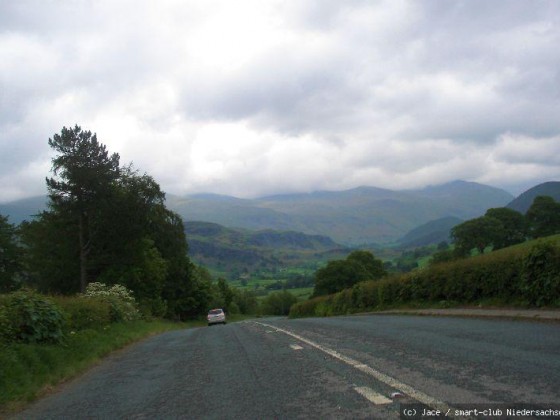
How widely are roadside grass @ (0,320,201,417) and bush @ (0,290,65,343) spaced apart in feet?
1.17

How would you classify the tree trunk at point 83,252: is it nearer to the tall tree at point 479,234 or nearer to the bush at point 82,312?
the bush at point 82,312

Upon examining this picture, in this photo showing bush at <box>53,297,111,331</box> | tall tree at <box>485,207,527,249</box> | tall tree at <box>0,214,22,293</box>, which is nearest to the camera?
bush at <box>53,297,111,331</box>

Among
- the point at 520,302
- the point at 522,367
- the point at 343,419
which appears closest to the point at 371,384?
the point at 343,419

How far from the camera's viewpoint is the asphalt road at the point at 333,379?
6.19 m

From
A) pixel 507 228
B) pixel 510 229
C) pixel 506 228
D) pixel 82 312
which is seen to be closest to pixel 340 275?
pixel 506 228

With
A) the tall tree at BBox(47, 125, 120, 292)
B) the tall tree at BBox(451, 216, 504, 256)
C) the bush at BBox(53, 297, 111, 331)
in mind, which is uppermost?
the tall tree at BBox(47, 125, 120, 292)

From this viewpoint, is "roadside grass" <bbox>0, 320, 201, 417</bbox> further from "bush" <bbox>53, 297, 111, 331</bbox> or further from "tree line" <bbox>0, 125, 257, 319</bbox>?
"tree line" <bbox>0, 125, 257, 319</bbox>

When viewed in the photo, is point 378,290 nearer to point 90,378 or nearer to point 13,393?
point 90,378

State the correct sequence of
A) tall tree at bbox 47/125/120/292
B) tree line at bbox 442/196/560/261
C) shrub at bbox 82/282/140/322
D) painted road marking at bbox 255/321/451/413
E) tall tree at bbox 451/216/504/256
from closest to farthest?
painted road marking at bbox 255/321/451/413, shrub at bbox 82/282/140/322, tall tree at bbox 47/125/120/292, tree line at bbox 442/196/560/261, tall tree at bbox 451/216/504/256

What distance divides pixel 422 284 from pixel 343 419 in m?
20.9

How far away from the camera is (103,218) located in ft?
138

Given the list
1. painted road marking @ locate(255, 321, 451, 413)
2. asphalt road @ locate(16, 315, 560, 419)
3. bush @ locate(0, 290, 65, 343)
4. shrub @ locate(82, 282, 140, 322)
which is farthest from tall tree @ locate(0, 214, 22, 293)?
painted road marking @ locate(255, 321, 451, 413)

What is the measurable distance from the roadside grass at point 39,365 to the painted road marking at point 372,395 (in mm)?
5600

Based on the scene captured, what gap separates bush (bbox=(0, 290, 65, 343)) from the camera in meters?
12.2
